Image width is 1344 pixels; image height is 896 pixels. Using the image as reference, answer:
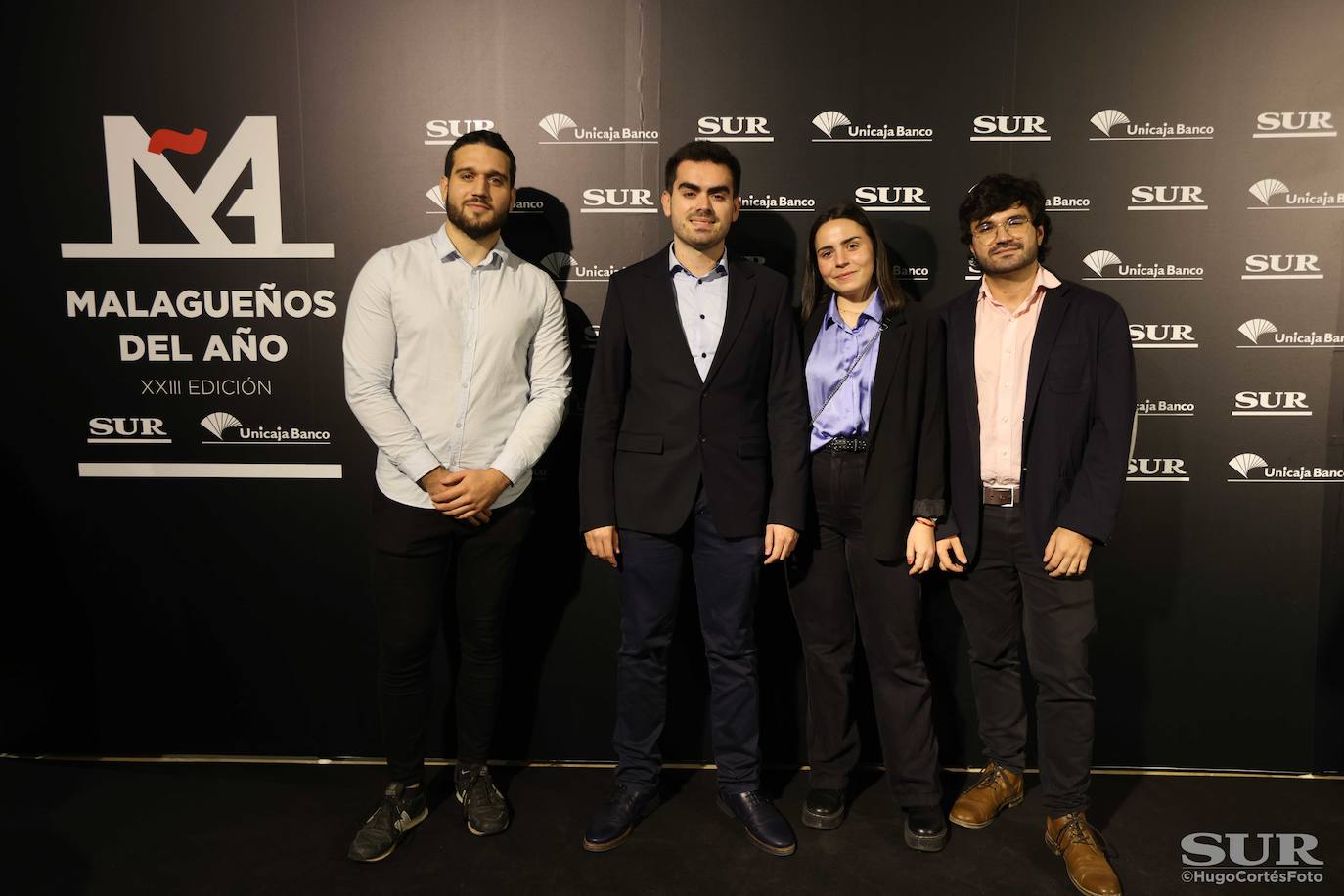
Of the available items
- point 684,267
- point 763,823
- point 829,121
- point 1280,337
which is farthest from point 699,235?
point 1280,337

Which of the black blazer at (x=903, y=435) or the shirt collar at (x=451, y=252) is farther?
the shirt collar at (x=451, y=252)

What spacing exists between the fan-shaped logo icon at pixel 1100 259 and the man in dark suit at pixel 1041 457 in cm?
48

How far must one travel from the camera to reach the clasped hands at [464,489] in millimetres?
2363

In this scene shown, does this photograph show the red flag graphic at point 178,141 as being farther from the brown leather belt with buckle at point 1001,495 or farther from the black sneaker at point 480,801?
the brown leather belt with buckle at point 1001,495

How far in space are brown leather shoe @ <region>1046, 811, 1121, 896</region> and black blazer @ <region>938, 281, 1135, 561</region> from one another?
0.80 meters

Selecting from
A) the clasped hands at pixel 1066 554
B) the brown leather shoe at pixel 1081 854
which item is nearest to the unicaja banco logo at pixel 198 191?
the clasped hands at pixel 1066 554

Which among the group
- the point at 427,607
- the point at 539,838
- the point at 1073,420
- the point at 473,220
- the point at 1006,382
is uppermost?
the point at 473,220

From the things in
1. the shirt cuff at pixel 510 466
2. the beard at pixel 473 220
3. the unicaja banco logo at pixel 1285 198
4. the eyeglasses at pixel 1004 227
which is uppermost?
the unicaja banco logo at pixel 1285 198

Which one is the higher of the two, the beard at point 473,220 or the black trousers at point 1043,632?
the beard at point 473,220

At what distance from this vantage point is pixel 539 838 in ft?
8.34

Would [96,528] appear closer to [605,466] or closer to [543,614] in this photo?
[543,614]

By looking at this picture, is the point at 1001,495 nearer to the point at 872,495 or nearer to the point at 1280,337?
the point at 872,495

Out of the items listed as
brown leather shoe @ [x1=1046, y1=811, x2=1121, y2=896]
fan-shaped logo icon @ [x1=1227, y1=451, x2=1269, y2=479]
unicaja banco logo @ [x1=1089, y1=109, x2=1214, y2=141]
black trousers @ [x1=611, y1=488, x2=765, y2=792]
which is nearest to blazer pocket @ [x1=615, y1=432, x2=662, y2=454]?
black trousers @ [x1=611, y1=488, x2=765, y2=792]

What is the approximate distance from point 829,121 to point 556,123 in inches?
35.6
